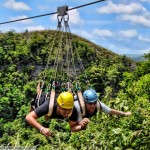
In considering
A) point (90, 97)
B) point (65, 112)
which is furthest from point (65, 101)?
point (90, 97)

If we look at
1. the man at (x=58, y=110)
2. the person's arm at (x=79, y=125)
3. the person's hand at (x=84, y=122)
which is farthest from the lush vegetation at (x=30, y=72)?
the man at (x=58, y=110)

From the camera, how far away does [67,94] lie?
6.84 meters

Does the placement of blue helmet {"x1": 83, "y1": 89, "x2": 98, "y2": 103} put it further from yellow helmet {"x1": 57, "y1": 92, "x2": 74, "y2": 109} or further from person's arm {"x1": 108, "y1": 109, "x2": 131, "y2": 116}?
person's arm {"x1": 108, "y1": 109, "x2": 131, "y2": 116}

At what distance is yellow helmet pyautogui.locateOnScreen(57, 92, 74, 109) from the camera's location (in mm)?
6559

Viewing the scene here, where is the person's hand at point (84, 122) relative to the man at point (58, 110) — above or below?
below

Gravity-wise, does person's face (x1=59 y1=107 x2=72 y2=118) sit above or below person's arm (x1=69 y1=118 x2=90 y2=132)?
above

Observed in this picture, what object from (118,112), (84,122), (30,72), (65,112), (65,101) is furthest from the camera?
(30,72)

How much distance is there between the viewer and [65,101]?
21.5 feet

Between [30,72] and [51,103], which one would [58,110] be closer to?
[51,103]

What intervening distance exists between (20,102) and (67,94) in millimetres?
56694

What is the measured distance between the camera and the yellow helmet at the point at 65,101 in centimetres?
656

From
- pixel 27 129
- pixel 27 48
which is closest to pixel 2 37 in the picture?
pixel 27 48

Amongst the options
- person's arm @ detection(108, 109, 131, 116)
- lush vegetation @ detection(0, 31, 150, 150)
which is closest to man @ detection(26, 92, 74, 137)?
person's arm @ detection(108, 109, 131, 116)

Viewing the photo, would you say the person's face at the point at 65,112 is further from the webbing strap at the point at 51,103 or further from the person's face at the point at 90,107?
the person's face at the point at 90,107
